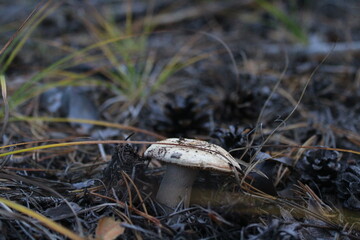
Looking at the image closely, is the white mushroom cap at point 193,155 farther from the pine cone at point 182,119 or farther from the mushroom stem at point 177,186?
the pine cone at point 182,119

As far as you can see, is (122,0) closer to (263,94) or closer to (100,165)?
(263,94)

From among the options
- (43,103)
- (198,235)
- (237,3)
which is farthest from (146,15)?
(198,235)

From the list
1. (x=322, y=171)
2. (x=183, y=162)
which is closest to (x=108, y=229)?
(x=183, y=162)

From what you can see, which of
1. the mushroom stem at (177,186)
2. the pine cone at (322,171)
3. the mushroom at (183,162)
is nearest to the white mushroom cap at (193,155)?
the mushroom at (183,162)

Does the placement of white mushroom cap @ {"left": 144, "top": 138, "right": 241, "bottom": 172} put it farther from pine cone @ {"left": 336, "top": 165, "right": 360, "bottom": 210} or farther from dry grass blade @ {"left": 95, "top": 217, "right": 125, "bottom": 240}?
pine cone @ {"left": 336, "top": 165, "right": 360, "bottom": 210}

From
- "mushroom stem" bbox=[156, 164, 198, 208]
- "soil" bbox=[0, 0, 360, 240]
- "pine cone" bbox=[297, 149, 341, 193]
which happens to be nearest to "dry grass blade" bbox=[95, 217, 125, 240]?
"soil" bbox=[0, 0, 360, 240]

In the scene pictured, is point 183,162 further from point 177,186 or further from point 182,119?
point 182,119
